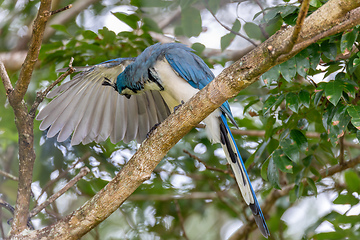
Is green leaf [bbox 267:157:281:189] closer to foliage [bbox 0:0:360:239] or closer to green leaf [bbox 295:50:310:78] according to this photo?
foliage [bbox 0:0:360:239]

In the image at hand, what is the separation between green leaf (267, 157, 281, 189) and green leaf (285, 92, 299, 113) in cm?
40

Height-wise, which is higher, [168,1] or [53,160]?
[168,1]

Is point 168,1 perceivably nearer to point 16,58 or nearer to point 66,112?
point 66,112

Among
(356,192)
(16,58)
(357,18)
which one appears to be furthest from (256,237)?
(16,58)

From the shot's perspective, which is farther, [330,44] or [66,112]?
[66,112]

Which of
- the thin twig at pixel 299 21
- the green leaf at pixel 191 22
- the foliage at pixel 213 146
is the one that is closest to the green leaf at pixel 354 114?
the foliage at pixel 213 146

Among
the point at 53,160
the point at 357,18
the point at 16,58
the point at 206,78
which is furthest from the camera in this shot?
the point at 16,58

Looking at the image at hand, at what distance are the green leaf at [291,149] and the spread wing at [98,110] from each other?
1.28m

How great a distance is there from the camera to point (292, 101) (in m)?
2.39

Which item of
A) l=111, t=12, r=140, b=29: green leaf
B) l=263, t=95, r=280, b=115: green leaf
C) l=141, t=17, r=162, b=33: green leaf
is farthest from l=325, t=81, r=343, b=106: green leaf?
l=111, t=12, r=140, b=29: green leaf

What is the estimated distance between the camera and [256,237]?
12.2 feet

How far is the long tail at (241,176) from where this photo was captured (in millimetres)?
2674

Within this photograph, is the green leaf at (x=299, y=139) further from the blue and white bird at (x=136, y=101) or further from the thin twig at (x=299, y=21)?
the thin twig at (x=299, y=21)

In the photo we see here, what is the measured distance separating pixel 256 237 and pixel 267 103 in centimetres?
170
